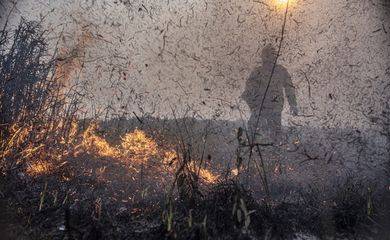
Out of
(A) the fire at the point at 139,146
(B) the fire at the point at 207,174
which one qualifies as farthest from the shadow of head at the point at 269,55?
(A) the fire at the point at 139,146

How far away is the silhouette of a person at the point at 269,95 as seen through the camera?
19.7 feet

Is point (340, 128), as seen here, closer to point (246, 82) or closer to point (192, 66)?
point (246, 82)

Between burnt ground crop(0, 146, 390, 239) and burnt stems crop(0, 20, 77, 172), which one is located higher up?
burnt stems crop(0, 20, 77, 172)

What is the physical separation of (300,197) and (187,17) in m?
3.41

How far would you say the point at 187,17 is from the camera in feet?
20.3

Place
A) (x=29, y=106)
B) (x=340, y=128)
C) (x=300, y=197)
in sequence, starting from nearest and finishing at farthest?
(x=300, y=197) < (x=29, y=106) < (x=340, y=128)

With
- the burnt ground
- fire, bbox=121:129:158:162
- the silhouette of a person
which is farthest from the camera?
the silhouette of a person

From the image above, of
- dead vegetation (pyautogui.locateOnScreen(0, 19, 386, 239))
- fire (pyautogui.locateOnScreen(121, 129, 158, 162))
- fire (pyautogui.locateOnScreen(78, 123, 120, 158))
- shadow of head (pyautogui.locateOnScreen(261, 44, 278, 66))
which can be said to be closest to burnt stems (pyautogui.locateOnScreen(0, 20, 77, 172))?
dead vegetation (pyautogui.locateOnScreen(0, 19, 386, 239))

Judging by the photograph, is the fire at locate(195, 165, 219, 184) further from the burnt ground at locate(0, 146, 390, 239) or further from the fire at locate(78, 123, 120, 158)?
the fire at locate(78, 123, 120, 158)

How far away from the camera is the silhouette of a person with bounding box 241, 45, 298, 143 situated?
602cm

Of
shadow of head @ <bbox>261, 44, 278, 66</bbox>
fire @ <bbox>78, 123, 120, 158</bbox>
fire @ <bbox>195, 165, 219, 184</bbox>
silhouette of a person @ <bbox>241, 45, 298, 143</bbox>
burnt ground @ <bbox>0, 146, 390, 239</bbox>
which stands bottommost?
burnt ground @ <bbox>0, 146, 390, 239</bbox>

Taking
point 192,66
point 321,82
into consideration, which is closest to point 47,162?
point 192,66

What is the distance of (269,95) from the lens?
20.3ft

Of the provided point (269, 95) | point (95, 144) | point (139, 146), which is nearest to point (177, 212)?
point (139, 146)
